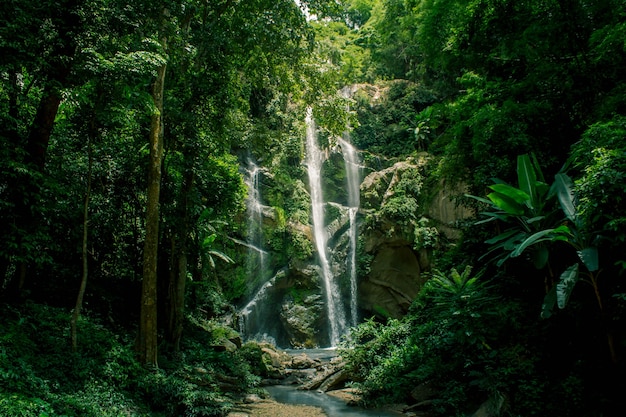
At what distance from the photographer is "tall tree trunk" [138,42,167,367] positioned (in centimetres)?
732

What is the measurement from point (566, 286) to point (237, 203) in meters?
9.35

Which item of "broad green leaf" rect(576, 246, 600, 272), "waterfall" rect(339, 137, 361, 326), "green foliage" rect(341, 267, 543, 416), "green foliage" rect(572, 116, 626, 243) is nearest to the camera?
"green foliage" rect(572, 116, 626, 243)

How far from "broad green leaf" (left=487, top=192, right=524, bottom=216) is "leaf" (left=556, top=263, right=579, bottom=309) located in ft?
4.20

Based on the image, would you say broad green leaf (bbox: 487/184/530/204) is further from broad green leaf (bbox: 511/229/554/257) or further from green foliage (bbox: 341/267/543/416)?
green foliage (bbox: 341/267/543/416)

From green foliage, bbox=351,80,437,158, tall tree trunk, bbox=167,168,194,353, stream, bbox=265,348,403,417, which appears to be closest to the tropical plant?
stream, bbox=265,348,403,417

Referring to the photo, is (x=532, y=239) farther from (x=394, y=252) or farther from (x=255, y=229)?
(x=255, y=229)

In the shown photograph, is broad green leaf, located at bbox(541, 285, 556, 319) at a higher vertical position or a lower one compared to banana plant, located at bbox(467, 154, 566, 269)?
lower

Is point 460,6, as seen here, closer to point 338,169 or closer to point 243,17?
point 243,17

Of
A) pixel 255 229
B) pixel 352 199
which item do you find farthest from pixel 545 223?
pixel 352 199

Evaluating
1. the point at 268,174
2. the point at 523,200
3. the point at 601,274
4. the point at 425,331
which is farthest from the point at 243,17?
the point at 268,174

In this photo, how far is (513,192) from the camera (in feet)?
19.5

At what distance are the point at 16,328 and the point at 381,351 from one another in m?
6.77

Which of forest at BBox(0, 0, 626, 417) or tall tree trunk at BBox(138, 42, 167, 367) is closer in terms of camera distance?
forest at BBox(0, 0, 626, 417)

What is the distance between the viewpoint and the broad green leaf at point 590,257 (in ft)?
→ 15.0
